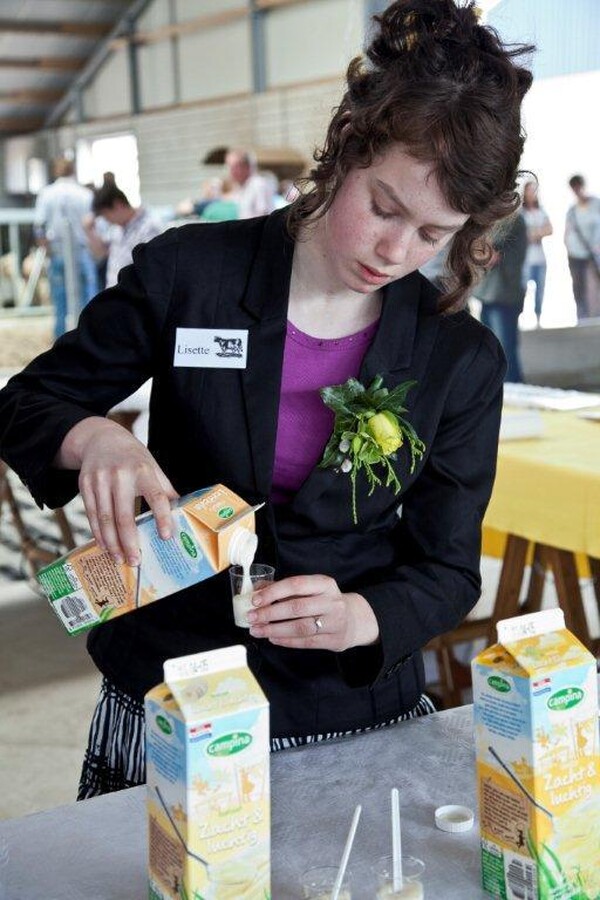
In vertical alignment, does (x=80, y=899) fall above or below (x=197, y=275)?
below

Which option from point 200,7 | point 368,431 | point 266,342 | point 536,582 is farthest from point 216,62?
point 368,431

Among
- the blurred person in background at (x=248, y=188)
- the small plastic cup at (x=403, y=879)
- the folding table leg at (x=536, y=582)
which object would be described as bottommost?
the folding table leg at (x=536, y=582)

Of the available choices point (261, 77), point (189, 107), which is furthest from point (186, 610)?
point (189, 107)

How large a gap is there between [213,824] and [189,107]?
1657cm

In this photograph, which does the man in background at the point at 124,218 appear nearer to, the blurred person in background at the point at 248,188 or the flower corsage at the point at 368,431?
the blurred person in background at the point at 248,188

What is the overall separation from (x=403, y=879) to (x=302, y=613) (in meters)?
0.26

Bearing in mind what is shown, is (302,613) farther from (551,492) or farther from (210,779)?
(551,492)

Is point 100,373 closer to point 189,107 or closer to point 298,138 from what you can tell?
point 298,138

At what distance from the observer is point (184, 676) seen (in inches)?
34.5

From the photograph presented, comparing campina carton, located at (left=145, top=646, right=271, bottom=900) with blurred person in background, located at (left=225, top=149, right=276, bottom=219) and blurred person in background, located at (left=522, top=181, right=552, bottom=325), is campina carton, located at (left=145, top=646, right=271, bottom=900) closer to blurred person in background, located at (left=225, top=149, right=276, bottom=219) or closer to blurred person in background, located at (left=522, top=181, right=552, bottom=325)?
blurred person in background, located at (left=225, top=149, right=276, bottom=219)

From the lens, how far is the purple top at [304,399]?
131 centimetres

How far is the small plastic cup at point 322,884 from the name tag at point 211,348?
0.56 m

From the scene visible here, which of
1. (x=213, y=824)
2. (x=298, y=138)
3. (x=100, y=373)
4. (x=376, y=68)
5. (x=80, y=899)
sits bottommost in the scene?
(x=80, y=899)

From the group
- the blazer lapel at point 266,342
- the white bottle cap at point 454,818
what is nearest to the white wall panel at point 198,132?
the blazer lapel at point 266,342
